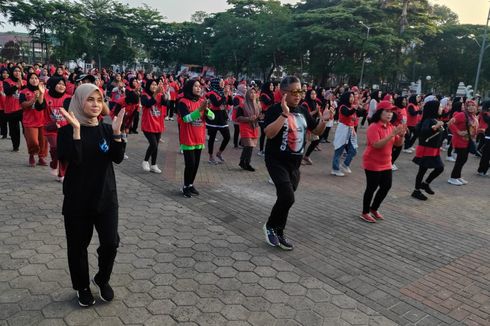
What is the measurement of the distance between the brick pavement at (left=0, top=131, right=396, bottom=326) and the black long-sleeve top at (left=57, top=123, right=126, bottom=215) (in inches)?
35.9

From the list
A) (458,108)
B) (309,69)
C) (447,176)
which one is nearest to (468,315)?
(447,176)

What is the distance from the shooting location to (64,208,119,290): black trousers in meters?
3.16

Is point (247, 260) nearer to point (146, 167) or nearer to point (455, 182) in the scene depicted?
point (146, 167)

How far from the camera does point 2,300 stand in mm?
3396

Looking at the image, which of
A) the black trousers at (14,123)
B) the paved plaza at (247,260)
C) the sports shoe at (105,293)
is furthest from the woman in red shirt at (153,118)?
the sports shoe at (105,293)

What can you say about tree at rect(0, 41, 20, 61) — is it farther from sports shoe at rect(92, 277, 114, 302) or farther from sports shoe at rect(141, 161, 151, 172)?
sports shoe at rect(92, 277, 114, 302)

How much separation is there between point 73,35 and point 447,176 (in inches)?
1632

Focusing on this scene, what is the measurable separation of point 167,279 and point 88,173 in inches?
55.8

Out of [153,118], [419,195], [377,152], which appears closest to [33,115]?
[153,118]

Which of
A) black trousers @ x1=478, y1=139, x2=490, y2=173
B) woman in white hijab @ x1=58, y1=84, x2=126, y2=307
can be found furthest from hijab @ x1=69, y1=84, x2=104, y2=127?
black trousers @ x1=478, y1=139, x2=490, y2=173

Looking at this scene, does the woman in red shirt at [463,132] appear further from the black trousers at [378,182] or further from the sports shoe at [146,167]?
the sports shoe at [146,167]

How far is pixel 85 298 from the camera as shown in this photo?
3.34m

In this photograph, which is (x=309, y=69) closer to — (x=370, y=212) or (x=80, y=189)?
(x=370, y=212)

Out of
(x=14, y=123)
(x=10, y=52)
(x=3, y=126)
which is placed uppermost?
(x=10, y=52)
